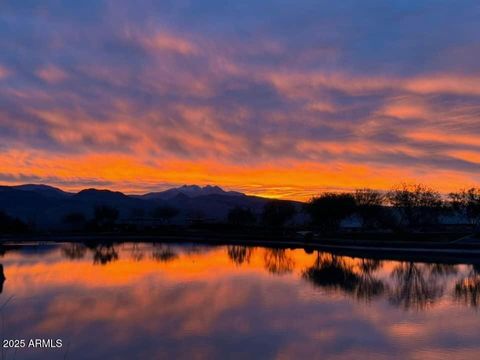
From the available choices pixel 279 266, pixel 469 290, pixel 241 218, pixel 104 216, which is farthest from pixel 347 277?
pixel 104 216

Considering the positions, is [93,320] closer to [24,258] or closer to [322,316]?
[322,316]

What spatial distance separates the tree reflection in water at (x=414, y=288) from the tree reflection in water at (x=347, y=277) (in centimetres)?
94

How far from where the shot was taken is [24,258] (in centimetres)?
4331

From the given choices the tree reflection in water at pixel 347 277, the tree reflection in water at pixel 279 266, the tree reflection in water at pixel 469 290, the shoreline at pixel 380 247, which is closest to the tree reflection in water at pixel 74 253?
the shoreline at pixel 380 247

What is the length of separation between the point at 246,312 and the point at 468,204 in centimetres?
5931

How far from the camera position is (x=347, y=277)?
2959 cm

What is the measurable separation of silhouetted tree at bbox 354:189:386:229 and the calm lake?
4014 cm

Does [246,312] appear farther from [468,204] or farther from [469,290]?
[468,204]

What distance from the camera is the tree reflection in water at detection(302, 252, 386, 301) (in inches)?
962

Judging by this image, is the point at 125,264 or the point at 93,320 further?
the point at 125,264

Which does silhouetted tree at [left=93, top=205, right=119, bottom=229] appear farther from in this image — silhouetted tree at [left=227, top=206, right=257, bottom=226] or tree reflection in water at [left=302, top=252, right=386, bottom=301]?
tree reflection in water at [left=302, top=252, right=386, bottom=301]

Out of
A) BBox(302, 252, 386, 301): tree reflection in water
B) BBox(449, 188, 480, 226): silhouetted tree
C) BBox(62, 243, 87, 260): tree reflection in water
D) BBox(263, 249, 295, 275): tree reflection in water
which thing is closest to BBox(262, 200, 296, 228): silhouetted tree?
BBox(449, 188, 480, 226): silhouetted tree

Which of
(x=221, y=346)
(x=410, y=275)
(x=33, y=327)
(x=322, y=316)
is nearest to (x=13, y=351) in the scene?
(x=33, y=327)

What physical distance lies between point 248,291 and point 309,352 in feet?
34.6
